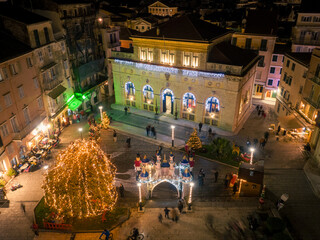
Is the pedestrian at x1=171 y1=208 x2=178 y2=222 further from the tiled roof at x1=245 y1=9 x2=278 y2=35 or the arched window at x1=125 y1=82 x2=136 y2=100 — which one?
the tiled roof at x1=245 y1=9 x2=278 y2=35

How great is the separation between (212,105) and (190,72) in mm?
5774

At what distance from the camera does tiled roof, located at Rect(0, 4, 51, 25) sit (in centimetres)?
→ 3055

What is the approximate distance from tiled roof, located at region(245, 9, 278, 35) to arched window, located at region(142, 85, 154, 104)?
2060 cm

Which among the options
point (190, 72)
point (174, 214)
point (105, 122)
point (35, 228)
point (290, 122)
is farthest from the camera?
point (105, 122)

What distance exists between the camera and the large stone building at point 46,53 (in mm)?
30562

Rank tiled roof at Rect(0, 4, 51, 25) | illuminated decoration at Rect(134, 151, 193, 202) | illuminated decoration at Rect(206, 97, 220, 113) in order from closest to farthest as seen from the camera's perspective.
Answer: illuminated decoration at Rect(134, 151, 193, 202), tiled roof at Rect(0, 4, 51, 25), illuminated decoration at Rect(206, 97, 220, 113)

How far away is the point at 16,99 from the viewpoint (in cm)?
2872

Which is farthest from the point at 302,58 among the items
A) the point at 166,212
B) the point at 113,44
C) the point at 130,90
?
the point at 113,44

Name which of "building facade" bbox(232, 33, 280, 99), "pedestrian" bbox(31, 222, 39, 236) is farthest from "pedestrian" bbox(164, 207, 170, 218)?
"building facade" bbox(232, 33, 280, 99)

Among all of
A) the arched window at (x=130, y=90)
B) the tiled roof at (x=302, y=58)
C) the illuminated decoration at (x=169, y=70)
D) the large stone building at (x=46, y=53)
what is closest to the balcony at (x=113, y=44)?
the illuminated decoration at (x=169, y=70)

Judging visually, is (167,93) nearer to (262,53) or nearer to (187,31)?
(187,31)

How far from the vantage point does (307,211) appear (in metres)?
23.9

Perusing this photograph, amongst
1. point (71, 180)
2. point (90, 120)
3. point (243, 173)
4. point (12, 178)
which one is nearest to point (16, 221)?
point (12, 178)

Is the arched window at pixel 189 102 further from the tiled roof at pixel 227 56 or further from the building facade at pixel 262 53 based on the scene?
the building facade at pixel 262 53
